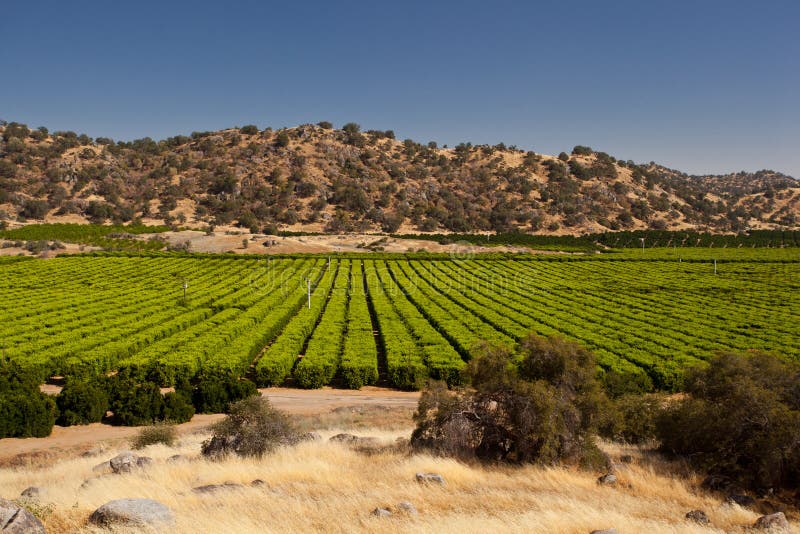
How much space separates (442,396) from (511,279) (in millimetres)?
52842

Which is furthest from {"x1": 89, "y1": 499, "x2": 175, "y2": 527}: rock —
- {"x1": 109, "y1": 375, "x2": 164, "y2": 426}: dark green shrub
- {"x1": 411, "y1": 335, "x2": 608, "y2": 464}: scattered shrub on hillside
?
{"x1": 109, "y1": 375, "x2": 164, "y2": 426}: dark green shrub

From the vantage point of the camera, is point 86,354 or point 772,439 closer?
point 772,439

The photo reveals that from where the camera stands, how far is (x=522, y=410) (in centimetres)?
1241

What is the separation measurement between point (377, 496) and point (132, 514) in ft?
13.8

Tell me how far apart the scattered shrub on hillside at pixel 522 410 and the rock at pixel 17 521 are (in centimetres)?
827

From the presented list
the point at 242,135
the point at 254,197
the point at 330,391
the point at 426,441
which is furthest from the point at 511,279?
the point at 242,135

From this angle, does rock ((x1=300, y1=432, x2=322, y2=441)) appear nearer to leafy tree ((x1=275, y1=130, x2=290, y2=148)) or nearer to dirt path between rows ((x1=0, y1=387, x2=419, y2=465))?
dirt path between rows ((x1=0, y1=387, x2=419, y2=465))

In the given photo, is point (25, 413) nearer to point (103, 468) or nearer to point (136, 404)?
point (136, 404)

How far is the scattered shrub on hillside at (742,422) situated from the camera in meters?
10.7

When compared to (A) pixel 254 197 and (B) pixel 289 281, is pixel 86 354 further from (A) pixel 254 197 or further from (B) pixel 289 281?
(A) pixel 254 197

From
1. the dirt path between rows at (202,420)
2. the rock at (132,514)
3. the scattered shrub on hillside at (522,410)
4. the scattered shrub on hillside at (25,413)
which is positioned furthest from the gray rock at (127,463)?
the scattered shrub on hillside at (25,413)

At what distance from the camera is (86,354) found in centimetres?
2619

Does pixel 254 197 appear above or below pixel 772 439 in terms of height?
above

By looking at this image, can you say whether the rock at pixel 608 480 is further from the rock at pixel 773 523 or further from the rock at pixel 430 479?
the rock at pixel 430 479
